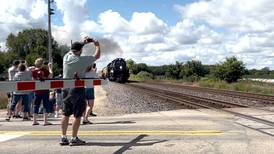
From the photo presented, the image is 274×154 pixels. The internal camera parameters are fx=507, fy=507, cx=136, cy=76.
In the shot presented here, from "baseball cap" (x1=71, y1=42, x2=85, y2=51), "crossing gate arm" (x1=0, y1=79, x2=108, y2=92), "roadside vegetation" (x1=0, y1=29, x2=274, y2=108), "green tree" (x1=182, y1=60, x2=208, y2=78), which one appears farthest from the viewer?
"green tree" (x1=182, y1=60, x2=208, y2=78)

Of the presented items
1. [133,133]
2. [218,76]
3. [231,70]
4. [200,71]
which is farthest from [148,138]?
[200,71]

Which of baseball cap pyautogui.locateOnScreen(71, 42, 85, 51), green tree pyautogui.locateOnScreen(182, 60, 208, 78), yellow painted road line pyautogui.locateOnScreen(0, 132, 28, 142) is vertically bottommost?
yellow painted road line pyautogui.locateOnScreen(0, 132, 28, 142)

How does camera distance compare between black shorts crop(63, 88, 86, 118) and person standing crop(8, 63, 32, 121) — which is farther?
person standing crop(8, 63, 32, 121)

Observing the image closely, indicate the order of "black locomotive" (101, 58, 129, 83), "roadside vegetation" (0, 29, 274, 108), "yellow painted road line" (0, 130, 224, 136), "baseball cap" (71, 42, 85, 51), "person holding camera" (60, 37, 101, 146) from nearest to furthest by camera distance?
1. "person holding camera" (60, 37, 101, 146)
2. "baseball cap" (71, 42, 85, 51)
3. "yellow painted road line" (0, 130, 224, 136)
4. "black locomotive" (101, 58, 129, 83)
5. "roadside vegetation" (0, 29, 274, 108)

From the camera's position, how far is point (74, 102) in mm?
8789

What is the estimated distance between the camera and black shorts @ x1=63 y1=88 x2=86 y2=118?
28.8 feet

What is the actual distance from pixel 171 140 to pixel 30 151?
240 centimetres

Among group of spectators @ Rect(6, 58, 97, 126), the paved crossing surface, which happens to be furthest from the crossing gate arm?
group of spectators @ Rect(6, 58, 97, 126)

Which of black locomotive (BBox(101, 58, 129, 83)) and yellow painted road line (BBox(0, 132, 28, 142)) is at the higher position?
black locomotive (BBox(101, 58, 129, 83))

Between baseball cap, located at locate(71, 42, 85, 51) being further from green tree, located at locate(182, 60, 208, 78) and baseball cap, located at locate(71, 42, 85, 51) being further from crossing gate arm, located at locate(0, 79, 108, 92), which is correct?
green tree, located at locate(182, 60, 208, 78)

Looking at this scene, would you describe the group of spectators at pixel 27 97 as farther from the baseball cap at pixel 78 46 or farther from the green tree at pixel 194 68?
the green tree at pixel 194 68

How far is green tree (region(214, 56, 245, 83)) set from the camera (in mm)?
70688

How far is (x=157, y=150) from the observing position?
7.93m

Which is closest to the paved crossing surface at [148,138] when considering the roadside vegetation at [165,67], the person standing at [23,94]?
the person standing at [23,94]
